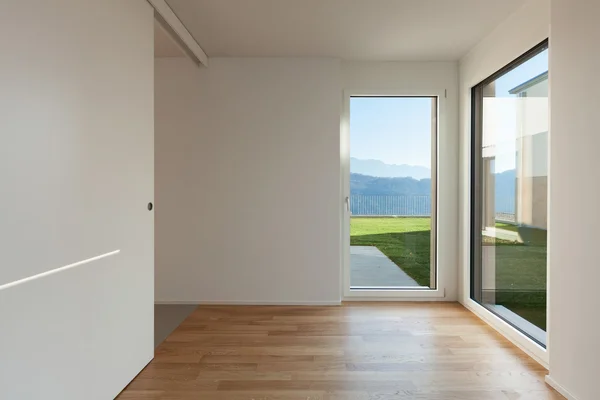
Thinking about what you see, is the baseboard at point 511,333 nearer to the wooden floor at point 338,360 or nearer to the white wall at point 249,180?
the wooden floor at point 338,360

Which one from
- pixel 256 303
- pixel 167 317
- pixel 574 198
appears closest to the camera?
pixel 574 198

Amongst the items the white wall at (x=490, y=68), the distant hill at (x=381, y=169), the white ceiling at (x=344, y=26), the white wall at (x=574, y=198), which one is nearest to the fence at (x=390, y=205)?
the distant hill at (x=381, y=169)

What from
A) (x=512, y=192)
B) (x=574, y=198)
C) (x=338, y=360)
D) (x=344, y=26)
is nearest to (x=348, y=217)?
(x=512, y=192)

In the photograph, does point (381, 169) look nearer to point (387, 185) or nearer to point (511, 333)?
point (387, 185)

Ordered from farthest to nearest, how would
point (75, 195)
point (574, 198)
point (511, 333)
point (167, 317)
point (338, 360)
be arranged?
1. point (167, 317)
2. point (511, 333)
3. point (338, 360)
4. point (574, 198)
5. point (75, 195)

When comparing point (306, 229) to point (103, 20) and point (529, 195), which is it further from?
point (103, 20)

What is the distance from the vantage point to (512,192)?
3277 mm

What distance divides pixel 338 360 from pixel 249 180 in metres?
2.15

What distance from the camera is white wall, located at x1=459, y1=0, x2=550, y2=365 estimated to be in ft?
9.37

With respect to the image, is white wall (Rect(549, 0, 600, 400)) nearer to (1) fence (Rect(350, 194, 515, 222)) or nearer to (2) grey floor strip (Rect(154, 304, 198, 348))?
(1) fence (Rect(350, 194, 515, 222))

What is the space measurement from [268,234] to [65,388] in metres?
2.58

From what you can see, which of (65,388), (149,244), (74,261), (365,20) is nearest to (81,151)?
(74,261)

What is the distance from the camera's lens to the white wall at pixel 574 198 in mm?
2109

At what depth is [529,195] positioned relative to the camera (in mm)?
3035
